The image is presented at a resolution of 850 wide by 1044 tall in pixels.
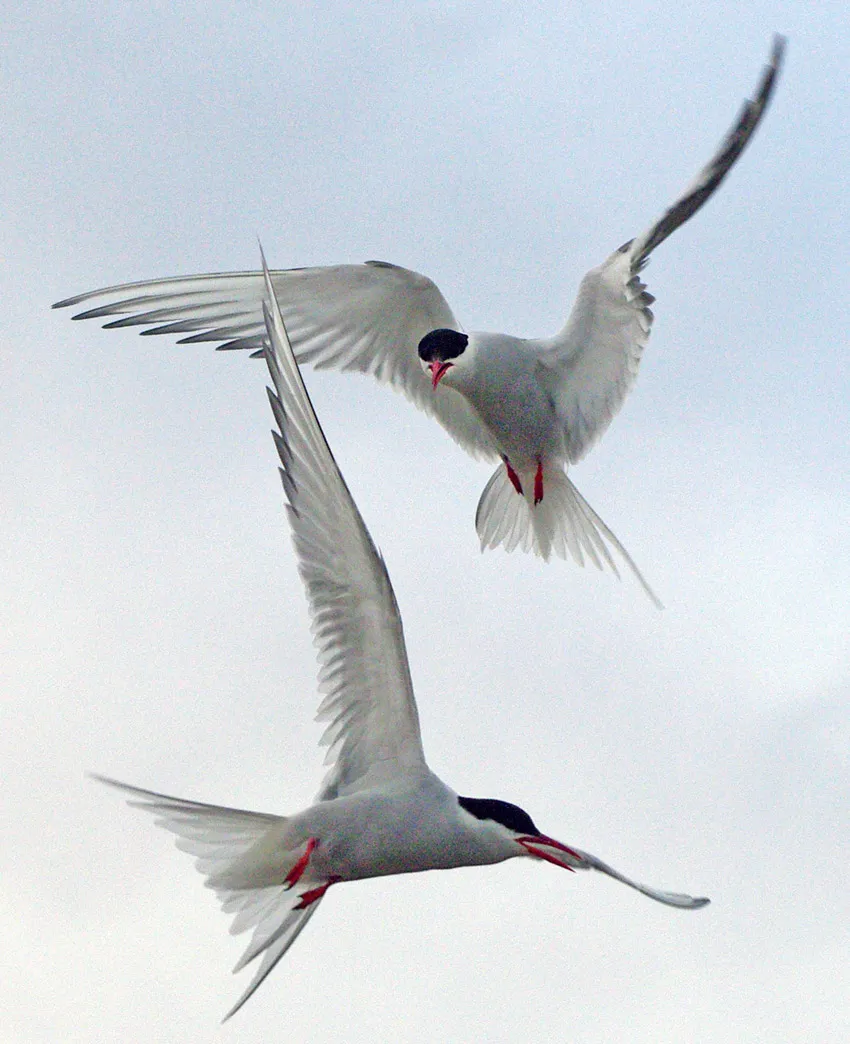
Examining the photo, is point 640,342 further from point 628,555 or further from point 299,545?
point 299,545

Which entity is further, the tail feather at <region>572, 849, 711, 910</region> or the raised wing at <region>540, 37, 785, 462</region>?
the raised wing at <region>540, 37, 785, 462</region>

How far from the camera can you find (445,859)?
17.3 feet

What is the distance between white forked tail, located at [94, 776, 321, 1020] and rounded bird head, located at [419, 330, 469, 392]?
94.0 inches

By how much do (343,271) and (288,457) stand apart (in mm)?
2658

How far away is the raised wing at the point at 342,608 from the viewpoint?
15.9 feet

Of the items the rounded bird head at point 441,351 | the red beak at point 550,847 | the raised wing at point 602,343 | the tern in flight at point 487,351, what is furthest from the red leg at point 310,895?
the raised wing at point 602,343

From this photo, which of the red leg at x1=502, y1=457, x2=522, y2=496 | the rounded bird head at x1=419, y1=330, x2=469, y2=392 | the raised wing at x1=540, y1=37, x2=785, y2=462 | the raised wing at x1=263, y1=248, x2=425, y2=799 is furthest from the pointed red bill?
the raised wing at x1=263, y1=248, x2=425, y2=799

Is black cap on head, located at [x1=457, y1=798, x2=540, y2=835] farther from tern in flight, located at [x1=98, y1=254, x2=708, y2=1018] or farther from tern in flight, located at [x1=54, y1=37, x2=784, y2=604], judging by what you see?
tern in flight, located at [x1=54, y1=37, x2=784, y2=604]

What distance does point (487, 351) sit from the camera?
7.00 metres

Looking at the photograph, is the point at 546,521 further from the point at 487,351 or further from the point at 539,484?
the point at 487,351

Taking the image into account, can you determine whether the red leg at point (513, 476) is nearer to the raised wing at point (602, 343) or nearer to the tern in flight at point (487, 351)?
the tern in flight at point (487, 351)

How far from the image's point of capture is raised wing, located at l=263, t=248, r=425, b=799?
4.86 meters

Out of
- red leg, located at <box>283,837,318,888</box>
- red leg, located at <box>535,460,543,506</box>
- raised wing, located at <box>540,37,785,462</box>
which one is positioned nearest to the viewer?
red leg, located at <box>283,837,318,888</box>

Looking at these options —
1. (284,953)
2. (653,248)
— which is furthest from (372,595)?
(653,248)
